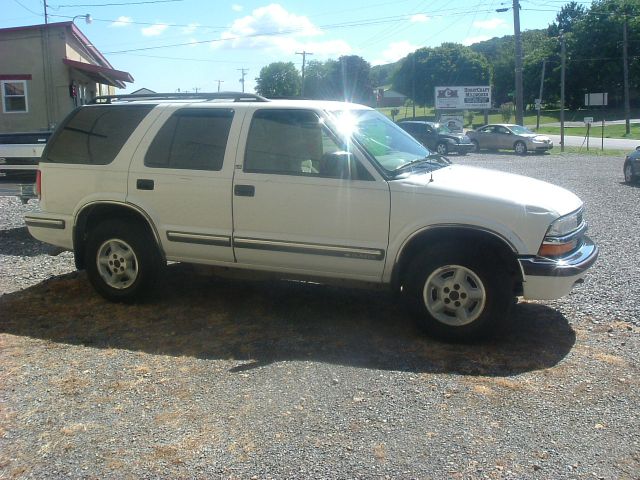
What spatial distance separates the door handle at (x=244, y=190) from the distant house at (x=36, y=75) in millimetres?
23378

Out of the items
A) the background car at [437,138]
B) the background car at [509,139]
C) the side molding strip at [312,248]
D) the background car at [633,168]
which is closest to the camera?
the side molding strip at [312,248]

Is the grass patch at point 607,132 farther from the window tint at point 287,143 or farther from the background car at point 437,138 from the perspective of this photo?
the window tint at point 287,143

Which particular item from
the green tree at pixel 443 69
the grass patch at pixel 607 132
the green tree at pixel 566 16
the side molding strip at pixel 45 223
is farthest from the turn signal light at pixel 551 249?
the green tree at pixel 566 16

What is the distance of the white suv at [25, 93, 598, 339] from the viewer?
15.6 feet

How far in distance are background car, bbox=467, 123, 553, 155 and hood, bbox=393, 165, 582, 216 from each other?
29011 millimetres

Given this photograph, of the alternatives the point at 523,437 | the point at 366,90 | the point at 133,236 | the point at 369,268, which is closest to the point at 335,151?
the point at 369,268

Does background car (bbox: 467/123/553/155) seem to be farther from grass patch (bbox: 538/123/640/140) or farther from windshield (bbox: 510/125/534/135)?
grass patch (bbox: 538/123/640/140)

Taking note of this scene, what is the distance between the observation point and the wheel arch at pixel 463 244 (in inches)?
186

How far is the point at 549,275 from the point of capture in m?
4.60

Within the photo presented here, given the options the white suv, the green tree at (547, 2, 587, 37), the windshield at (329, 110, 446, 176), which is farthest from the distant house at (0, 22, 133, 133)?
the green tree at (547, 2, 587, 37)

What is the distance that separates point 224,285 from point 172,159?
5.45 ft

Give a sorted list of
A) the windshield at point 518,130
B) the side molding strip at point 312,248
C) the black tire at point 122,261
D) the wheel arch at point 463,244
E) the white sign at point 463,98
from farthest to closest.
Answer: the white sign at point 463,98, the windshield at point 518,130, the black tire at point 122,261, the side molding strip at point 312,248, the wheel arch at point 463,244

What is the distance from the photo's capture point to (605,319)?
5.54 m

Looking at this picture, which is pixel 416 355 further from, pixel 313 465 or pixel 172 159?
pixel 172 159
